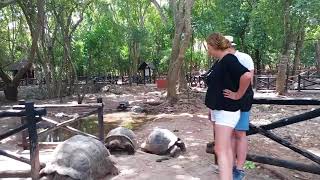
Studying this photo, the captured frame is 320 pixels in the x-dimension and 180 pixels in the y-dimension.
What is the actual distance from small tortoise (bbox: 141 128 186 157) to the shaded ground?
0.18m

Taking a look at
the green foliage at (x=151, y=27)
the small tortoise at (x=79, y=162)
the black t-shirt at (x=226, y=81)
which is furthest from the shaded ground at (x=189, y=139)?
the green foliage at (x=151, y=27)

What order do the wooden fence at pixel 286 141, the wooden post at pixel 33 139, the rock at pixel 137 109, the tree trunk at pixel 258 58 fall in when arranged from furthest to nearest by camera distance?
the tree trunk at pixel 258 58 → the rock at pixel 137 109 → the wooden post at pixel 33 139 → the wooden fence at pixel 286 141

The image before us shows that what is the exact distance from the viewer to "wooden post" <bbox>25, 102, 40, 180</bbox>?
5043 mm

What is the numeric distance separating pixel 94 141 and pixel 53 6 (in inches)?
679

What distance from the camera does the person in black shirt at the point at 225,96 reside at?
372cm

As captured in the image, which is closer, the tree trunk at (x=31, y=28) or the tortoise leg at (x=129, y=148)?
the tortoise leg at (x=129, y=148)

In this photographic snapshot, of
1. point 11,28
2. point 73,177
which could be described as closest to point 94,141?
point 73,177

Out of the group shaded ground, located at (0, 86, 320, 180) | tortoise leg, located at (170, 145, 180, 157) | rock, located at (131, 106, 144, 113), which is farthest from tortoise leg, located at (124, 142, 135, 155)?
rock, located at (131, 106, 144, 113)

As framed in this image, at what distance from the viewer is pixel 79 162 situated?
16.7 feet

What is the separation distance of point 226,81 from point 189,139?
5.65m

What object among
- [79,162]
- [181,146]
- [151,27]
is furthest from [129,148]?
Result: [151,27]

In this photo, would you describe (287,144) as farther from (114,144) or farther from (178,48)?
(178,48)

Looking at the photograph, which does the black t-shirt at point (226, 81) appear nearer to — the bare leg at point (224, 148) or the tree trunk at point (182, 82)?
the bare leg at point (224, 148)

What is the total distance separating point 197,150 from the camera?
7895mm
